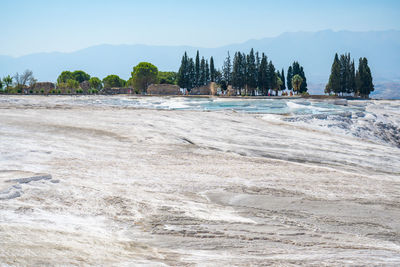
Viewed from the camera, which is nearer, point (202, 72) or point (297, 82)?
point (297, 82)

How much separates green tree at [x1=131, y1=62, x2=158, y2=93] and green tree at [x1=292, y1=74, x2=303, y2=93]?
3654 centimetres

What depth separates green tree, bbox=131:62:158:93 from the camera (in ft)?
351

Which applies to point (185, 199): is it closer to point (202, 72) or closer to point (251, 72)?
point (251, 72)

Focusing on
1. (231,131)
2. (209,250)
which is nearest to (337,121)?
(231,131)

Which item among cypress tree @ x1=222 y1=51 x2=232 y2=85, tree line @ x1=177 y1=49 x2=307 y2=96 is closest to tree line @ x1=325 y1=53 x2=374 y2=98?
tree line @ x1=177 y1=49 x2=307 y2=96

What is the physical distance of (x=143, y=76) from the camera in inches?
4218

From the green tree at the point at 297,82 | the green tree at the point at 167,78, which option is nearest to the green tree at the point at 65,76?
the green tree at the point at 167,78

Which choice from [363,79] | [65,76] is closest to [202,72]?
[363,79]

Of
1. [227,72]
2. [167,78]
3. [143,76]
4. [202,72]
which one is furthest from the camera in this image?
[167,78]

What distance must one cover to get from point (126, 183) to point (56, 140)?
408cm

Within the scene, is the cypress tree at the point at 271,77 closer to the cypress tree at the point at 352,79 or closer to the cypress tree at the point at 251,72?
the cypress tree at the point at 251,72

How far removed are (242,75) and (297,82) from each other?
15449 mm

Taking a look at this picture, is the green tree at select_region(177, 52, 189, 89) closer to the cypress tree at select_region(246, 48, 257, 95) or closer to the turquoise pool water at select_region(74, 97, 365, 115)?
the cypress tree at select_region(246, 48, 257, 95)

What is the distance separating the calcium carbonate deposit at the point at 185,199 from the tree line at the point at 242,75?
2928 inches
